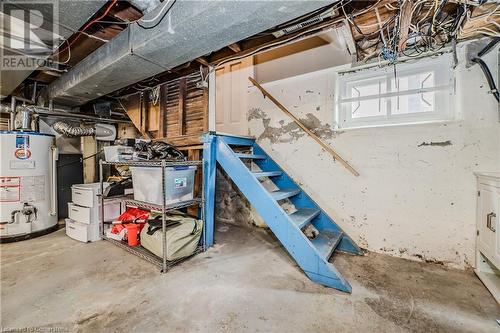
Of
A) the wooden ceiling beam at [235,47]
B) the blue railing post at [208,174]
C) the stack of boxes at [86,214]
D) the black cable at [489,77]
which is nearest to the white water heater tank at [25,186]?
the stack of boxes at [86,214]

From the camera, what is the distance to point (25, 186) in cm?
277

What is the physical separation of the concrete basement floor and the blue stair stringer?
16cm

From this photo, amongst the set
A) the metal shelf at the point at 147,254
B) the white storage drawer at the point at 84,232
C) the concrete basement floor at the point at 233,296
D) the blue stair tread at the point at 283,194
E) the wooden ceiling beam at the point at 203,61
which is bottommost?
the concrete basement floor at the point at 233,296

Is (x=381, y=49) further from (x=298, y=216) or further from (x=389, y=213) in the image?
(x=298, y=216)

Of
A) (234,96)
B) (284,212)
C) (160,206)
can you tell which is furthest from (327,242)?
(234,96)

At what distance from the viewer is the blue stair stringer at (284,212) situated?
1.77m

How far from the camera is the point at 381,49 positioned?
221 cm

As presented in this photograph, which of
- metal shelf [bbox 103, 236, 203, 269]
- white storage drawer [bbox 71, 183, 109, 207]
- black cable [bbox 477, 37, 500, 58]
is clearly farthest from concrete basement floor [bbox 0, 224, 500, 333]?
black cable [bbox 477, 37, 500, 58]

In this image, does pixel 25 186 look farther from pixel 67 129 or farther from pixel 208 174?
pixel 208 174

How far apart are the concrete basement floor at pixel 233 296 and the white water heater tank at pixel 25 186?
59 cm

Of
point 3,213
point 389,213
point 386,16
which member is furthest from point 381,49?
point 3,213

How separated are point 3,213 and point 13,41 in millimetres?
2144

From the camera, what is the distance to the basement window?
6.70 feet

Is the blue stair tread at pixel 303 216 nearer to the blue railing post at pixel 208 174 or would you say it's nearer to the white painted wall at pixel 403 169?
the white painted wall at pixel 403 169
